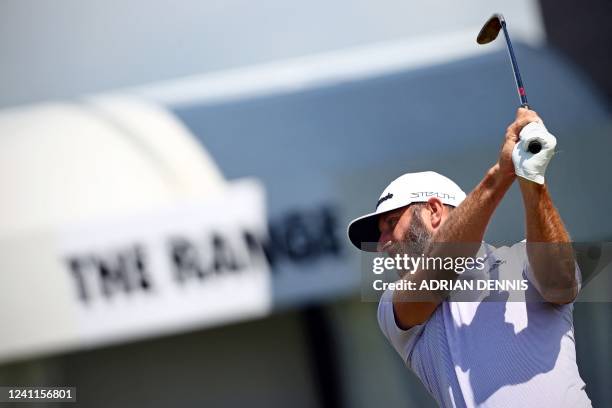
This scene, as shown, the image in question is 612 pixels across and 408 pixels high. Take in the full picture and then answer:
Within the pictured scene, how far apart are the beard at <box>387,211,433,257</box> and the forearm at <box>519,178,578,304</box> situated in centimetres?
22

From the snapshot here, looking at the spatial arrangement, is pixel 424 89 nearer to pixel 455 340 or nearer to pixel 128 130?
pixel 128 130

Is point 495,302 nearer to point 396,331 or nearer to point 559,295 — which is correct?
point 559,295

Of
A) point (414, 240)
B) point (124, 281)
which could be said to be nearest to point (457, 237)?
point (414, 240)

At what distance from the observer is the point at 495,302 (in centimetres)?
139

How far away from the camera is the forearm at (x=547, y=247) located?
1235 mm

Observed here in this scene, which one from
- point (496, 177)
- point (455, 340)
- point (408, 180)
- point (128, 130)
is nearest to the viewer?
point (496, 177)

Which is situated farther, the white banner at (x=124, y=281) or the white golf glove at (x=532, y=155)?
the white banner at (x=124, y=281)

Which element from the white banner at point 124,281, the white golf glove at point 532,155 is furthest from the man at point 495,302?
the white banner at point 124,281

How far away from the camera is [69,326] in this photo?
3689mm

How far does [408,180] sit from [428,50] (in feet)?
12.1

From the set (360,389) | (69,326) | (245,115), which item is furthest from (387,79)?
(69,326)

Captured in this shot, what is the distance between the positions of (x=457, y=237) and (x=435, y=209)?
0.20 meters

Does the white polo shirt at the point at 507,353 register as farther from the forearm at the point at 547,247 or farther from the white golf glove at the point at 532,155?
the white golf glove at the point at 532,155

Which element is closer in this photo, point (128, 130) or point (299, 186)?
point (299, 186)
